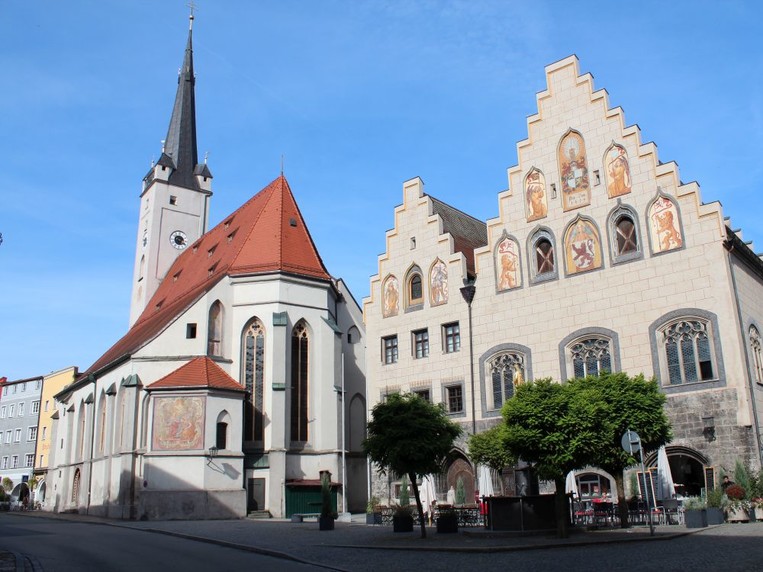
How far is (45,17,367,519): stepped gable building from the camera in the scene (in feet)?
109

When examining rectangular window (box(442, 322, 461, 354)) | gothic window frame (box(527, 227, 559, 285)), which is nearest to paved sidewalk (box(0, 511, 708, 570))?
rectangular window (box(442, 322, 461, 354))

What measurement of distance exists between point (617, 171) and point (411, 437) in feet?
44.3

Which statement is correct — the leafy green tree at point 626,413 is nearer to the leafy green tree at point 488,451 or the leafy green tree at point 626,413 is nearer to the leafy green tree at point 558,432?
the leafy green tree at point 558,432

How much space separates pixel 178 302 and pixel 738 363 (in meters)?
31.2

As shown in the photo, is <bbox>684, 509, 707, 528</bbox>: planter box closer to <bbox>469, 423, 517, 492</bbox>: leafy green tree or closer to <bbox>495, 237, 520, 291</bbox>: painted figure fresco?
<bbox>469, 423, 517, 492</bbox>: leafy green tree

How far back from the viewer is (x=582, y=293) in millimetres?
26688

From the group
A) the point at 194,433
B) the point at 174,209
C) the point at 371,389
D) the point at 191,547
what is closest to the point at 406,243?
the point at 371,389

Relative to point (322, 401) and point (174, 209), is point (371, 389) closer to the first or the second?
point (322, 401)

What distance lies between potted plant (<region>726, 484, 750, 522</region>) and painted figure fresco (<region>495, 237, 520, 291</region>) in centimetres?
1146

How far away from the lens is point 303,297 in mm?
39312

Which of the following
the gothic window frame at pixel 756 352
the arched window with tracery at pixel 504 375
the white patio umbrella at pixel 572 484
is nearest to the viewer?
the gothic window frame at pixel 756 352

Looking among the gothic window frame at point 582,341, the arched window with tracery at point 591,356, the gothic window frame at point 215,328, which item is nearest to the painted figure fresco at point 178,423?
the gothic window frame at point 215,328

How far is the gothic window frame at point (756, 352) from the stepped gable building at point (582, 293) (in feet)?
0.37

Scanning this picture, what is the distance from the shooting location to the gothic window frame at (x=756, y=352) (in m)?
23.7
